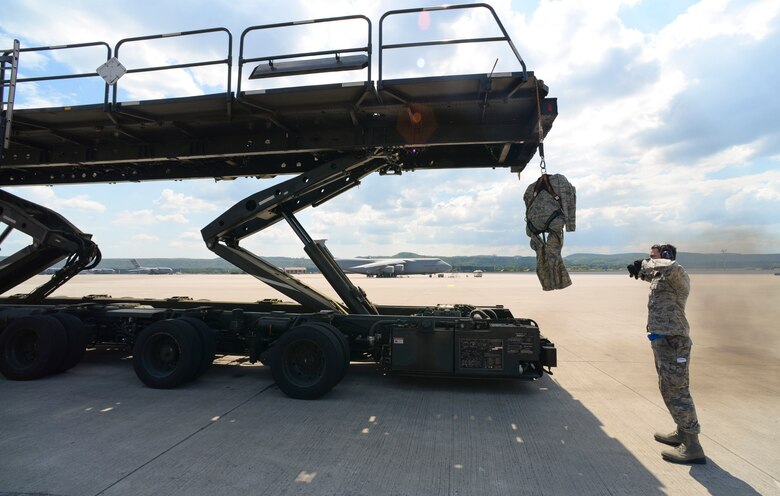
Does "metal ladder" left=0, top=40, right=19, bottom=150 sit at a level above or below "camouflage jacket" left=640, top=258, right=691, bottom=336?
above

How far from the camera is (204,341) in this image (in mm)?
6086

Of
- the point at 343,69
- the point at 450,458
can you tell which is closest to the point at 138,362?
the point at 450,458

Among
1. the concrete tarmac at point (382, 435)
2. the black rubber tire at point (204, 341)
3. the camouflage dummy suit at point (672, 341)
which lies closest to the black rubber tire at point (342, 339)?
the concrete tarmac at point (382, 435)

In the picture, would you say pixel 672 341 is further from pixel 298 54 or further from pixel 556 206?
pixel 298 54

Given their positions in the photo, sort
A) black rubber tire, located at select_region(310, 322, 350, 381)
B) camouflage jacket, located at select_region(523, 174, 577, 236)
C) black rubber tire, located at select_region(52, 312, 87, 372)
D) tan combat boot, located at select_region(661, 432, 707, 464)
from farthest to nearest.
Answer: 1. black rubber tire, located at select_region(52, 312, 87, 372)
2. camouflage jacket, located at select_region(523, 174, 577, 236)
3. black rubber tire, located at select_region(310, 322, 350, 381)
4. tan combat boot, located at select_region(661, 432, 707, 464)

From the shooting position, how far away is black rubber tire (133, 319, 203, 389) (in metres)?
5.79

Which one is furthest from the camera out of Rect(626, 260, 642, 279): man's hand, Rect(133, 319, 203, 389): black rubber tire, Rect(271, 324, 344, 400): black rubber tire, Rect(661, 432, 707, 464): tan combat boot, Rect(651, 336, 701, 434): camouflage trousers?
Rect(133, 319, 203, 389): black rubber tire

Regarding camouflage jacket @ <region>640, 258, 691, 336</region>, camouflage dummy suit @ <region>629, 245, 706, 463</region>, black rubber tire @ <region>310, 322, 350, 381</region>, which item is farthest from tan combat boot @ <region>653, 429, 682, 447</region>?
black rubber tire @ <region>310, 322, 350, 381</region>

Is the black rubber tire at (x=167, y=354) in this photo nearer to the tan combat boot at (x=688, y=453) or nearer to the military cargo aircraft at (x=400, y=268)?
the tan combat boot at (x=688, y=453)

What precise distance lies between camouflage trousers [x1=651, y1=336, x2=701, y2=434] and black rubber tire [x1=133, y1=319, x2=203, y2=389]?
5840 millimetres

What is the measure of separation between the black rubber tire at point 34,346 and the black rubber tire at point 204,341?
1951 millimetres

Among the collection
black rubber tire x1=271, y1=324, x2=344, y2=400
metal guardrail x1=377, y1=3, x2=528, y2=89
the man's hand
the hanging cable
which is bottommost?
black rubber tire x1=271, y1=324, x2=344, y2=400

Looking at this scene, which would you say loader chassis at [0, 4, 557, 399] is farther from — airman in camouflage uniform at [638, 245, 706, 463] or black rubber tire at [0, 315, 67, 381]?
airman in camouflage uniform at [638, 245, 706, 463]

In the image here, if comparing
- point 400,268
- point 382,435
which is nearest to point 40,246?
point 382,435
